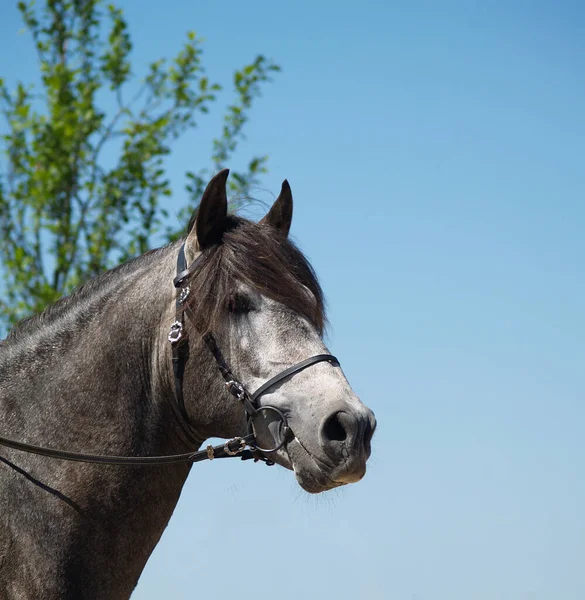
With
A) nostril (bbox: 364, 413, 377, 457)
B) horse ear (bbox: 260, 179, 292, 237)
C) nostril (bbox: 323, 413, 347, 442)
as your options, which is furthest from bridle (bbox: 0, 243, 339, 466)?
horse ear (bbox: 260, 179, 292, 237)

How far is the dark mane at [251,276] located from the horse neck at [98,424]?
247 mm

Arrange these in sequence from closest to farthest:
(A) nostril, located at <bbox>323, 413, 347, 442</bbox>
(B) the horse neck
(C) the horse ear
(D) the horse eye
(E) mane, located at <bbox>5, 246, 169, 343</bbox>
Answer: (A) nostril, located at <bbox>323, 413, 347, 442</bbox>, (B) the horse neck, (D) the horse eye, (E) mane, located at <bbox>5, 246, 169, 343</bbox>, (C) the horse ear

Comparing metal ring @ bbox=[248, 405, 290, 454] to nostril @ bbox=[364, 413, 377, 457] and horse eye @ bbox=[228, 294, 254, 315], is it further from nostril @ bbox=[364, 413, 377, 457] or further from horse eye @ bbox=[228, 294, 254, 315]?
horse eye @ bbox=[228, 294, 254, 315]

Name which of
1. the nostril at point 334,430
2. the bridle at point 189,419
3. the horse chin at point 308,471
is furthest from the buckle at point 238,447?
the nostril at point 334,430

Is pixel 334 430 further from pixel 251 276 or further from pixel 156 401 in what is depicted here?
pixel 156 401

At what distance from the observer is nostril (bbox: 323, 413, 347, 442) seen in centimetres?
349

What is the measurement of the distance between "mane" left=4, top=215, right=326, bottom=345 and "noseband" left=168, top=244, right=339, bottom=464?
0.21 ft

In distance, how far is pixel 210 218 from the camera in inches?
163

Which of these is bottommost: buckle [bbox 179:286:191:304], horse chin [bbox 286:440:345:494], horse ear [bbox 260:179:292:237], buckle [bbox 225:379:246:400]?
horse chin [bbox 286:440:345:494]

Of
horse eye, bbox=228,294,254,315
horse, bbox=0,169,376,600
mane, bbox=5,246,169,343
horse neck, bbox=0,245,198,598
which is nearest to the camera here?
horse, bbox=0,169,376,600

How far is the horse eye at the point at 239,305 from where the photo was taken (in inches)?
154

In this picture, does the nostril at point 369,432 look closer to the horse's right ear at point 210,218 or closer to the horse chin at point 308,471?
the horse chin at point 308,471

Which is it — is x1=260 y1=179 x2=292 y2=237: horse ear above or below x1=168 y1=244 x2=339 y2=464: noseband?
above

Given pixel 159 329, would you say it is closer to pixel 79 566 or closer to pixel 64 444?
pixel 64 444
